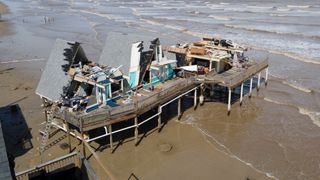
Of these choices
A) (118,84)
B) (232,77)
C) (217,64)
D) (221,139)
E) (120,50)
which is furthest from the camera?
(217,64)

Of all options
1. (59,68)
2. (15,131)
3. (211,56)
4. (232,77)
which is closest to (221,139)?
(232,77)

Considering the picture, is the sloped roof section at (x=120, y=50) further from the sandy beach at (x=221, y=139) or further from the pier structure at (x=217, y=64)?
the sandy beach at (x=221, y=139)

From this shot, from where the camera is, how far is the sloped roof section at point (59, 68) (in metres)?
26.0

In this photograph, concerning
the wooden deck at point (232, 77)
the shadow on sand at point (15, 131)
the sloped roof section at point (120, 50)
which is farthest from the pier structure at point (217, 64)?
the shadow on sand at point (15, 131)

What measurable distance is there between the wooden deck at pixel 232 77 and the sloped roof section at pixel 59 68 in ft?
34.4

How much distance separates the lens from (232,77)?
1209 inches

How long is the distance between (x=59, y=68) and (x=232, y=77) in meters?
14.2

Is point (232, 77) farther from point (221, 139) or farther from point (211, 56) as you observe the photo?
point (221, 139)

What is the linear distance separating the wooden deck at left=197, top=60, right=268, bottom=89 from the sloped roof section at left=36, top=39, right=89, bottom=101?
1049 centimetres

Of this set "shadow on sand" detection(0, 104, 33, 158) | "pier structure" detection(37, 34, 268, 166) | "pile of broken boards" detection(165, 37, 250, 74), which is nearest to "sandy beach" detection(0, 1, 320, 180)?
"shadow on sand" detection(0, 104, 33, 158)

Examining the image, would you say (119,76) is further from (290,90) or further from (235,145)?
(290,90)

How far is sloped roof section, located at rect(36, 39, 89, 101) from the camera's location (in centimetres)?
2597

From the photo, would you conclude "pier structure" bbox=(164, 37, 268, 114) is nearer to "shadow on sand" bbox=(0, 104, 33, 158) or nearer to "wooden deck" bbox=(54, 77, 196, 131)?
"wooden deck" bbox=(54, 77, 196, 131)

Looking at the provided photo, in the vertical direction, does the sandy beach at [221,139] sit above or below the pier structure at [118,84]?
below
